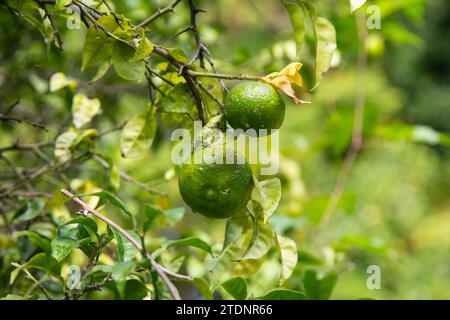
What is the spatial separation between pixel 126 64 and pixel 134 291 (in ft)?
0.76

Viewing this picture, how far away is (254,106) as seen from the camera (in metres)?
0.50

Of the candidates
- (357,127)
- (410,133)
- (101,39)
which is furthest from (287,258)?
(357,127)

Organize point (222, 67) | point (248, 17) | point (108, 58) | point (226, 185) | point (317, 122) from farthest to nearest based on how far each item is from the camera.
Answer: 1. point (248, 17)
2. point (317, 122)
3. point (222, 67)
4. point (108, 58)
5. point (226, 185)

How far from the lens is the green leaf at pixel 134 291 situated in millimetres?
570

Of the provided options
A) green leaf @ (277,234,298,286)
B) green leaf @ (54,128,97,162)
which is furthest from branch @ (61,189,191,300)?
green leaf @ (54,128,97,162)

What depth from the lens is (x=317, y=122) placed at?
3.88 metres

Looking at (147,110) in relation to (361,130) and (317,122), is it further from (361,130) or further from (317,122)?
(317,122)

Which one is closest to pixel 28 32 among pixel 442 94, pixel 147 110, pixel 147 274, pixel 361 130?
pixel 147 110

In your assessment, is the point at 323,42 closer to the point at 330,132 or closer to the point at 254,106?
the point at 254,106

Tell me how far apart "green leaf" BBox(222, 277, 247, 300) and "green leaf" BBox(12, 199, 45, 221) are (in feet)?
0.90

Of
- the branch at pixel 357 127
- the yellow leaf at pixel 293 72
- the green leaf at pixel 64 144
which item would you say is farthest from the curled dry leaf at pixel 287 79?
the branch at pixel 357 127

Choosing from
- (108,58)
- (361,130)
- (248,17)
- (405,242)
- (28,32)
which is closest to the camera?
(108,58)

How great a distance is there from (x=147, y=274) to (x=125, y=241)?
79mm

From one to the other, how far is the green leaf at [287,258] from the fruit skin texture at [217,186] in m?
0.08
